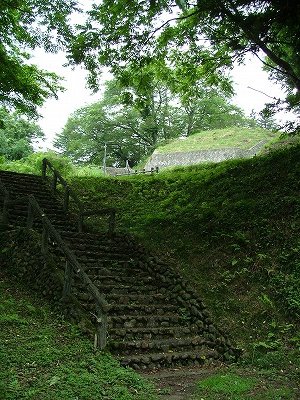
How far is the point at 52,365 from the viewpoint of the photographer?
5.24 metres

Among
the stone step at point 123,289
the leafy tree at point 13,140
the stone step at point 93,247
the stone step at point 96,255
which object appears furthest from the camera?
the leafy tree at point 13,140

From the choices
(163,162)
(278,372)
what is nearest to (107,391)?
(278,372)

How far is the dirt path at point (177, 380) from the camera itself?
5.15 m

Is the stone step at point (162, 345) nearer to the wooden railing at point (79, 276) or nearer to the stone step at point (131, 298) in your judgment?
the wooden railing at point (79, 276)

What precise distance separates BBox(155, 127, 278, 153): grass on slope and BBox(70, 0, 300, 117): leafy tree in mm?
16540

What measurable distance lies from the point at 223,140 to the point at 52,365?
1033 inches

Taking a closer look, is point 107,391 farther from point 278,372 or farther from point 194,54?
point 194,54

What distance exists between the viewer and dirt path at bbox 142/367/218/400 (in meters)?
5.15

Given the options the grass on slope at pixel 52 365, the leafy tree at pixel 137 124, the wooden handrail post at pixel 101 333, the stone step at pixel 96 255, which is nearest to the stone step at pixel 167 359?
the wooden handrail post at pixel 101 333

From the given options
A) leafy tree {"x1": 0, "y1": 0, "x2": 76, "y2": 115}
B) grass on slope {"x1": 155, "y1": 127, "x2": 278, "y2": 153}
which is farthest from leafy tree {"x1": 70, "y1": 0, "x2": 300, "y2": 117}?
grass on slope {"x1": 155, "y1": 127, "x2": 278, "y2": 153}

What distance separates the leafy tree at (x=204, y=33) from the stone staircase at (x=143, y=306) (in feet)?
16.3

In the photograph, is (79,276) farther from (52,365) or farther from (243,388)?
(243,388)

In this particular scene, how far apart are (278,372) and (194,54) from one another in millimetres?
9810

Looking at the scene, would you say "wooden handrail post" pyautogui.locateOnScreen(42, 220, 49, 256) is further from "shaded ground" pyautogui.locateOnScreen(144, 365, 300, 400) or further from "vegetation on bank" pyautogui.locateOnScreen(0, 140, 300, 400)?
"shaded ground" pyautogui.locateOnScreen(144, 365, 300, 400)
